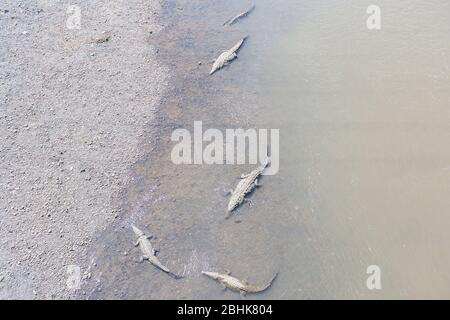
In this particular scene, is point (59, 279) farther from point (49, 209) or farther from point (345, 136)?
point (345, 136)

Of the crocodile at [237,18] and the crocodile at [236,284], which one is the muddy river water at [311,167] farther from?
the crocodile at [237,18]

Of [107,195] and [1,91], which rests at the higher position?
[1,91]

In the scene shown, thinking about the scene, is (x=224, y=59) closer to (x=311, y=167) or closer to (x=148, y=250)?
(x=311, y=167)

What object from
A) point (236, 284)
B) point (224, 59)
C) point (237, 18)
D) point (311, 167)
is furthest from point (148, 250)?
point (237, 18)

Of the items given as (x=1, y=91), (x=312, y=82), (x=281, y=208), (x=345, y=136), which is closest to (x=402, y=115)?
(x=345, y=136)
